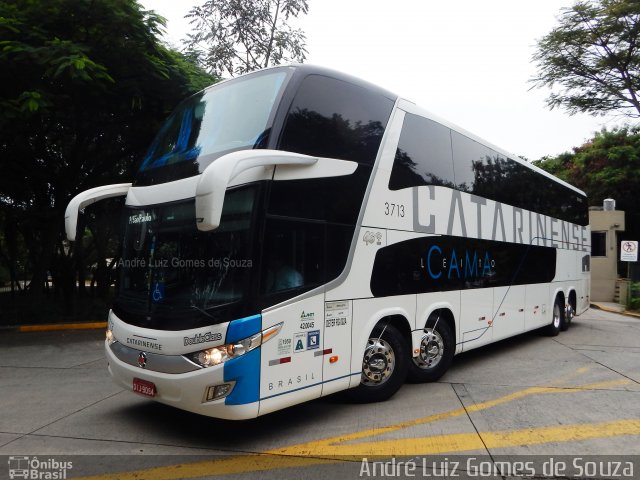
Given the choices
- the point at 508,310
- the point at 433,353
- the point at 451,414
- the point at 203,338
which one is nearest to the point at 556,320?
the point at 508,310

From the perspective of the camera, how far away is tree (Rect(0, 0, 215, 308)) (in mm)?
9211

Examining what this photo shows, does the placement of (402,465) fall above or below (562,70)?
below

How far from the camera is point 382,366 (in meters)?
5.84

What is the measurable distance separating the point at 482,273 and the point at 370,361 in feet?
10.3

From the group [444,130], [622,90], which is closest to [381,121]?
[444,130]

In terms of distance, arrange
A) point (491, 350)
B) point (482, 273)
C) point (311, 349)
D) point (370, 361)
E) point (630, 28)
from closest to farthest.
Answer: point (311, 349), point (370, 361), point (482, 273), point (491, 350), point (630, 28)

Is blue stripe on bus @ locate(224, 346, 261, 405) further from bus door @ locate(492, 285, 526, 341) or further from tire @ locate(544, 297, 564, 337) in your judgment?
tire @ locate(544, 297, 564, 337)

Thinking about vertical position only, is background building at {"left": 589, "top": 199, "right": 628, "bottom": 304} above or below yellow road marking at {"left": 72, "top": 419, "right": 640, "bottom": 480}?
above

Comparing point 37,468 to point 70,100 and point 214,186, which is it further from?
point 70,100

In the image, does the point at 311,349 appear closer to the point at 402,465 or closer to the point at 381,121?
the point at 402,465

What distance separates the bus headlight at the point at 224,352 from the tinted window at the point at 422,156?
9.03ft

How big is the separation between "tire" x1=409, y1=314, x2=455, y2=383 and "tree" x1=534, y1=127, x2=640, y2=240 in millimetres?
24761

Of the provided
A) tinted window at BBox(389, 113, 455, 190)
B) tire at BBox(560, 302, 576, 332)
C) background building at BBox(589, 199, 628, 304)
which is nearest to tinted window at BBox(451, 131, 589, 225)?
tinted window at BBox(389, 113, 455, 190)

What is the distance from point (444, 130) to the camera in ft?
23.6
